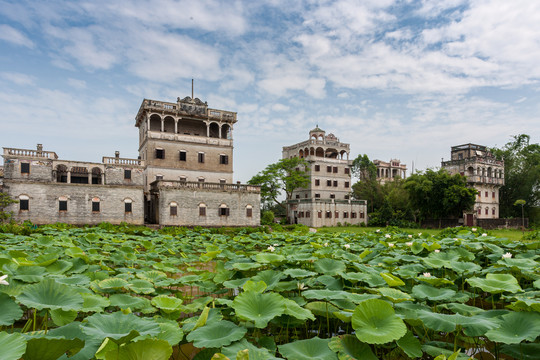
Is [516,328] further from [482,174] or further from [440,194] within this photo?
[482,174]

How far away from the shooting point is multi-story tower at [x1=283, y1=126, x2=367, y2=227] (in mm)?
37812

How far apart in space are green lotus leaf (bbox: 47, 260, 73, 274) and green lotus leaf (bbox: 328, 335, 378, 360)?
12.0ft

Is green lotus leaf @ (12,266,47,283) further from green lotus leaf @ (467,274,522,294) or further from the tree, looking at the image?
the tree

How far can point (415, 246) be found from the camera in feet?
20.5

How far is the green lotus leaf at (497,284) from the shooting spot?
126 inches

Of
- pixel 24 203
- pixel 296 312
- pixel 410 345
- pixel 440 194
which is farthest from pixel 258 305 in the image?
pixel 440 194

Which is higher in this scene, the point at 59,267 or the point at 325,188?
the point at 325,188

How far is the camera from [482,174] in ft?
134

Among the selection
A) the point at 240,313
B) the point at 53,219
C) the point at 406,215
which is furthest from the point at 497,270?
the point at 406,215

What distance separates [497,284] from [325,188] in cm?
3904

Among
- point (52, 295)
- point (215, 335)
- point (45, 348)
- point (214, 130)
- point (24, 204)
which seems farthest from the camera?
point (214, 130)

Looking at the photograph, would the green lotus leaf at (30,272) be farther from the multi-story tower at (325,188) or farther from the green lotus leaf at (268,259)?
the multi-story tower at (325,188)

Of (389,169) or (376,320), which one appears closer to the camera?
(376,320)

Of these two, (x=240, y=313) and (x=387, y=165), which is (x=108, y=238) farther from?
(x=387, y=165)
